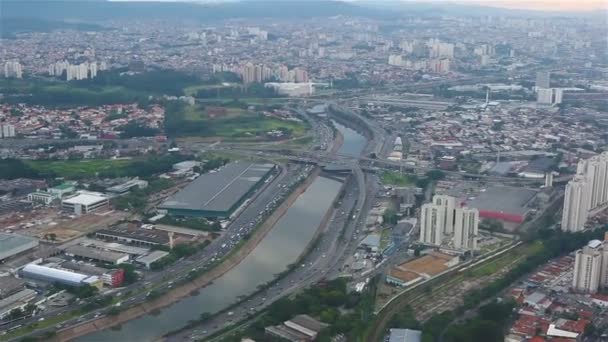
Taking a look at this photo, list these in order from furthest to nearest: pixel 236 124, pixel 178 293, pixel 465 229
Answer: pixel 236 124
pixel 465 229
pixel 178 293

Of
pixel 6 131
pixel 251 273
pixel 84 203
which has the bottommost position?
pixel 251 273

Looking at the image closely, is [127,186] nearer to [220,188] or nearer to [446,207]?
[220,188]

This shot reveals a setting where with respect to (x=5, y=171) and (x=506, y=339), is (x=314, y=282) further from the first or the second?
(x=5, y=171)

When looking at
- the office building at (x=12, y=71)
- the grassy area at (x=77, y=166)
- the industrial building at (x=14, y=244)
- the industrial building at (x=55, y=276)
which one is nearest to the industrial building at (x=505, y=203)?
the industrial building at (x=55, y=276)

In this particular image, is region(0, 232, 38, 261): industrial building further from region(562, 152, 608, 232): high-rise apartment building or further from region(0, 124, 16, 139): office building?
region(0, 124, 16, 139): office building

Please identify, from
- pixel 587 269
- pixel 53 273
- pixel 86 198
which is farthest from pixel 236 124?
pixel 587 269

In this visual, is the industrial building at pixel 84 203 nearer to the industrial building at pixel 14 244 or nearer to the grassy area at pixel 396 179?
the industrial building at pixel 14 244

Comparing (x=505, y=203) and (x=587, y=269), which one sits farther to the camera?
(x=505, y=203)

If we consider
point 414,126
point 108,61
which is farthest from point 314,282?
point 108,61

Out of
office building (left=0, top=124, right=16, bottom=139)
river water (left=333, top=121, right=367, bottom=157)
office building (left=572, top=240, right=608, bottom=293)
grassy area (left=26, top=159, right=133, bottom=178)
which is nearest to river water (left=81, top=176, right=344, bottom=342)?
river water (left=333, top=121, right=367, bottom=157)
